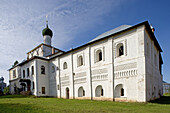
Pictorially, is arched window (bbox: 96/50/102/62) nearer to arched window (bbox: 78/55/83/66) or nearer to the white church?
the white church

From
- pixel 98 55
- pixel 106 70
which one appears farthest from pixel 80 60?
pixel 106 70

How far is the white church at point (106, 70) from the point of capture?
1184 centimetres

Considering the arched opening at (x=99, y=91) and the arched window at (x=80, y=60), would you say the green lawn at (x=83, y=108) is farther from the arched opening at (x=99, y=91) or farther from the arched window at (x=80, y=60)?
the arched window at (x=80, y=60)

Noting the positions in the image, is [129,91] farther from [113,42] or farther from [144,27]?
[144,27]

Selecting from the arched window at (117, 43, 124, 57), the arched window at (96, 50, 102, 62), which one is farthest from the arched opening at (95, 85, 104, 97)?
the arched window at (117, 43, 124, 57)

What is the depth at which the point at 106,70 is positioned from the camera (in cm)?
1405

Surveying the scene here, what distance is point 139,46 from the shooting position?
39.1 ft

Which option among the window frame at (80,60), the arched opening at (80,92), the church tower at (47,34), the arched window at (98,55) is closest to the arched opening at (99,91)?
the arched opening at (80,92)

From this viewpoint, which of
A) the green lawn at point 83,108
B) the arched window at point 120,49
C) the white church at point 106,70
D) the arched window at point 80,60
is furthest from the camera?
the arched window at point 80,60

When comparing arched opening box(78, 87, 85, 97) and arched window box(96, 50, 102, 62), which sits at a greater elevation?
arched window box(96, 50, 102, 62)

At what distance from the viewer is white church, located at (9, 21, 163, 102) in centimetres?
1184

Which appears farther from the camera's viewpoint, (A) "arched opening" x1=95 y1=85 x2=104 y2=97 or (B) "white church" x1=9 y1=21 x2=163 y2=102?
(A) "arched opening" x1=95 y1=85 x2=104 y2=97

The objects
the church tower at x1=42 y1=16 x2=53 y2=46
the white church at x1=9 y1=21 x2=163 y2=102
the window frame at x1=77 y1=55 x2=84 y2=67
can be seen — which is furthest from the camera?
the church tower at x1=42 y1=16 x2=53 y2=46

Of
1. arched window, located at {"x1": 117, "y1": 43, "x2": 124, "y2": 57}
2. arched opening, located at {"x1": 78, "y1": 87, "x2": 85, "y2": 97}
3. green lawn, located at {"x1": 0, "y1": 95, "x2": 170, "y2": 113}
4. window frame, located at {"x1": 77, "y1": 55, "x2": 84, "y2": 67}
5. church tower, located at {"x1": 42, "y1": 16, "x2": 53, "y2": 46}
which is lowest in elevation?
arched opening, located at {"x1": 78, "y1": 87, "x2": 85, "y2": 97}
